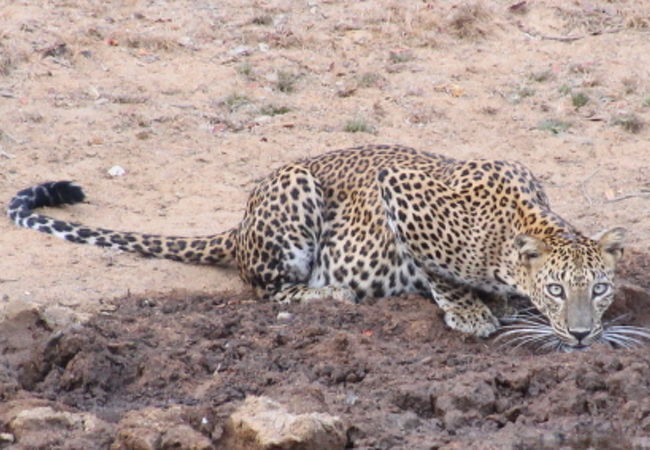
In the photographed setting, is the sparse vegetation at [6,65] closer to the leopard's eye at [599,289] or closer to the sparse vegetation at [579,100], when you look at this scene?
the sparse vegetation at [579,100]

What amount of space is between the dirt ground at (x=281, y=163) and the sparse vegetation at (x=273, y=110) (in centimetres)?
3

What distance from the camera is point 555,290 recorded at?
8.61 meters

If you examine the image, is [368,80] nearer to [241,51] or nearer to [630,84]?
[241,51]

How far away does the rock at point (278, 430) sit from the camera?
22.9 ft

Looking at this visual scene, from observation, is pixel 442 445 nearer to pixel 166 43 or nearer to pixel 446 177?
pixel 446 177

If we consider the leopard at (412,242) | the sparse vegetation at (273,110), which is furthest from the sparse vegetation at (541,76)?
the leopard at (412,242)

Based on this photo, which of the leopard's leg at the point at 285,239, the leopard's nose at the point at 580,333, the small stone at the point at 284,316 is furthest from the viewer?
the leopard's leg at the point at 285,239

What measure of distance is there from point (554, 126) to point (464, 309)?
16.8 feet

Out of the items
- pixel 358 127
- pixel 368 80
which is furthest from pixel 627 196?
pixel 368 80

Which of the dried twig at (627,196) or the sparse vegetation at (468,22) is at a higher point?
the sparse vegetation at (468,22)

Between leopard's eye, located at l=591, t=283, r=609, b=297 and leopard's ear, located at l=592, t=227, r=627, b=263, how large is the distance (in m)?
0.25

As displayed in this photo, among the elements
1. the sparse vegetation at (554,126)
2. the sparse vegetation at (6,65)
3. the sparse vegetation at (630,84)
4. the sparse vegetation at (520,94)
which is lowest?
the sparse vegetation at (554,126)

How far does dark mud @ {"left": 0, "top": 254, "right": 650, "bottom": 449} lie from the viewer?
295 inches

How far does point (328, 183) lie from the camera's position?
33.6 feet
